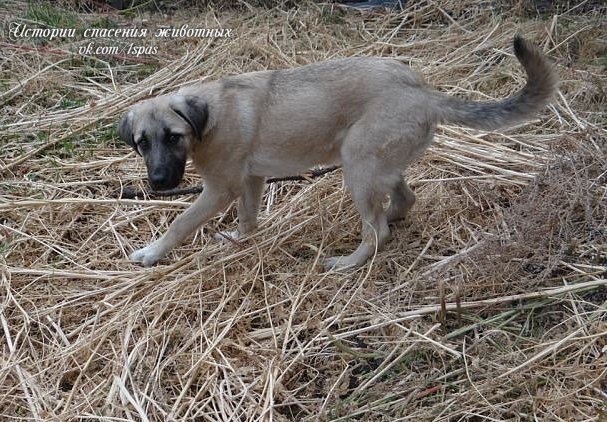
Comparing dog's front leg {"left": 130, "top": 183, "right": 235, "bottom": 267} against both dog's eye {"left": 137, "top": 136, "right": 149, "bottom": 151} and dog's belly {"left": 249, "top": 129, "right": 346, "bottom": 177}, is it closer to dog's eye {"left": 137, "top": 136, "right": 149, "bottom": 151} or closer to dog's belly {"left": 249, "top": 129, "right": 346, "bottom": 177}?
dog's belly {"left": 249, "top": 129, "right": 346, "bottom": 177}

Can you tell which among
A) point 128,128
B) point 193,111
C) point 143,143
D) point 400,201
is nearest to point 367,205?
point 400,201

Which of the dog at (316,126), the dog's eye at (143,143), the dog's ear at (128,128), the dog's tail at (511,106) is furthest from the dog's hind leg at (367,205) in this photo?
the dog's ear at (128,128)

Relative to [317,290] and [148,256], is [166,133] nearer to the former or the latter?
[148,256]

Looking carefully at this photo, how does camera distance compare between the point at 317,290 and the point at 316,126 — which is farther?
the point at 316,126

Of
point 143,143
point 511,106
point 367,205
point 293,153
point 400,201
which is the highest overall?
point 511,106

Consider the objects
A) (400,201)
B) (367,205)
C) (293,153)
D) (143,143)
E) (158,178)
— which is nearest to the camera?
(158,178)

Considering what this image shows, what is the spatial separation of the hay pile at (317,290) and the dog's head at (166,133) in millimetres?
650

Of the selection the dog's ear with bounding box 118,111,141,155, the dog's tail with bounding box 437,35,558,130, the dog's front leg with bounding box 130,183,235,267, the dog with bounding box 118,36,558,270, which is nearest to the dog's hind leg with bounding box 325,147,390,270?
the dog with bounding box 118,36,558,270

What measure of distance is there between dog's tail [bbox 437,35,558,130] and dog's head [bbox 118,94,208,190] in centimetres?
146

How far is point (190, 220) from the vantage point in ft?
16.7

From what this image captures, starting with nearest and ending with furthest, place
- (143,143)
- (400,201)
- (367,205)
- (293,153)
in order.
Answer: (143,143)
(367,205)
(293,153)
(400,201)

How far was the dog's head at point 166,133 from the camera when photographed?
4.70m

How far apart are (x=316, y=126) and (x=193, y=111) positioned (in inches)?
29.4

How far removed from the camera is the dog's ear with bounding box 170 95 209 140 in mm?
4773
